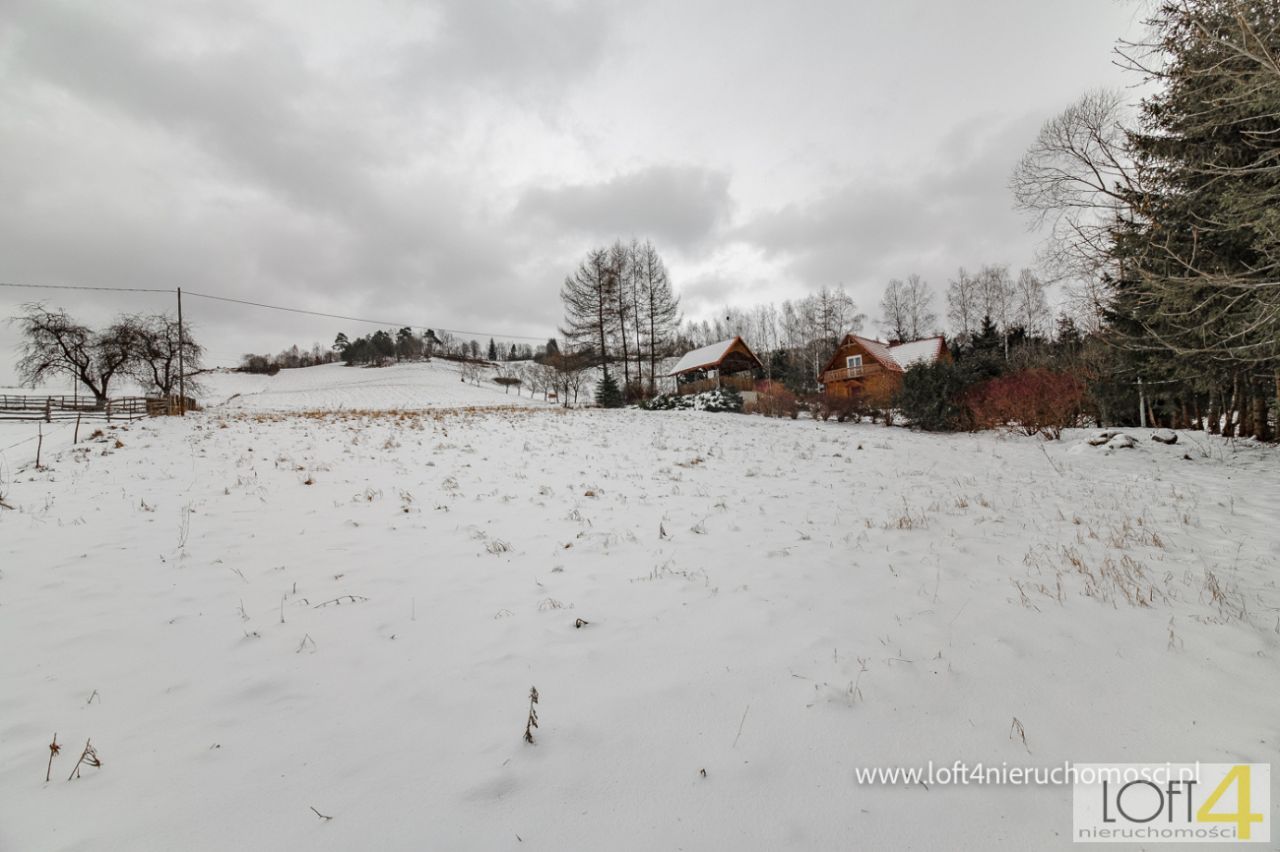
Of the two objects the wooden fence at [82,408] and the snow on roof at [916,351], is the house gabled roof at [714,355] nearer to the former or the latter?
the snow on roof at [916,351]

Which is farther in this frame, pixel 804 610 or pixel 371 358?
pixel 371 358

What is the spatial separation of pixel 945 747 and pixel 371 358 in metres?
100

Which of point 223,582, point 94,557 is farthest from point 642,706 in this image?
point 94,557

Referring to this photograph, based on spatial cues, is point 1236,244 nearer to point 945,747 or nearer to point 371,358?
point 945,747

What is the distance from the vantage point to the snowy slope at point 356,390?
4256 centimetres

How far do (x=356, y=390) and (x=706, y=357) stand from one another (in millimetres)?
42914

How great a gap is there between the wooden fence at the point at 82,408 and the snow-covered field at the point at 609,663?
79.0 ft

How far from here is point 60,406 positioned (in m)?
25.7

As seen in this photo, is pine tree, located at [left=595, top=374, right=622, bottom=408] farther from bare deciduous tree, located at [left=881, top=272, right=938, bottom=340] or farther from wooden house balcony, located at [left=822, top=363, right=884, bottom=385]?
bare deciduous tree, located at [left=881, top=272, right=938, bottom=340]

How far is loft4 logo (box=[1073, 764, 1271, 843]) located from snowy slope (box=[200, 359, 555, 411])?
124ft

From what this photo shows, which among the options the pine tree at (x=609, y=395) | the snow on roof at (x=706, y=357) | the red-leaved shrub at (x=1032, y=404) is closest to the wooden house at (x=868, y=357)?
the snow on roof at (x=706, y=357)

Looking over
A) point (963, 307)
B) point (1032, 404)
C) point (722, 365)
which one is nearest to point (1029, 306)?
point (963, 307)

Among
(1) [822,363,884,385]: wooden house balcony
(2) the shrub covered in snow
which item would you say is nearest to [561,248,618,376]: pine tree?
(2) the shrub covered in snow

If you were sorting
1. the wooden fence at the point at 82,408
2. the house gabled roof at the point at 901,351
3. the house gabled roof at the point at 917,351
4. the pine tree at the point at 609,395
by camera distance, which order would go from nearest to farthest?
the wooden fence at the point at 82,408
the pine tree at the point at 609,395
the house gabled roof at the point at 901,351
the house gabled roof at the point at 917,351
